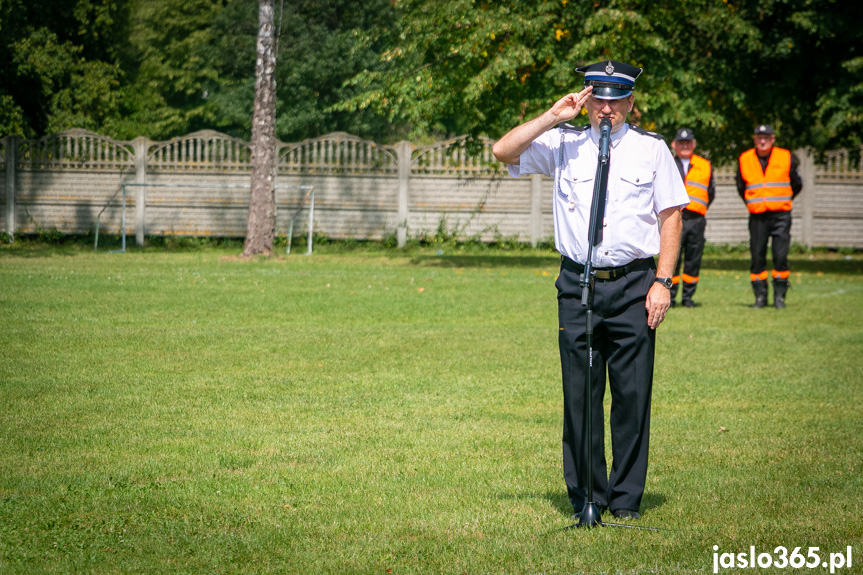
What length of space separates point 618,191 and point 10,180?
2409 centimetres

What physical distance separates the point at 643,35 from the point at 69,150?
15.1m

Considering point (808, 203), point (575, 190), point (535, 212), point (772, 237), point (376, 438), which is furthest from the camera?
point (808, 203)

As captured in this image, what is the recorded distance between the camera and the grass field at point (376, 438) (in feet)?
15.0

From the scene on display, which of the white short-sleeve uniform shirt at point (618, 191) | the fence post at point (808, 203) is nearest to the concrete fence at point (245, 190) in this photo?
the fence post at point (808, 203)

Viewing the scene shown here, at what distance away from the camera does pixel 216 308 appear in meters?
12.8

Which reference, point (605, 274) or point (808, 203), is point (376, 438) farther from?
point (808, 203)

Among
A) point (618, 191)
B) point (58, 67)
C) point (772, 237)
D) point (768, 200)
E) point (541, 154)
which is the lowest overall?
point (772, 237)

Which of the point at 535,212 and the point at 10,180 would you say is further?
the point at 535,212

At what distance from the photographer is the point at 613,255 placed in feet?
15.9

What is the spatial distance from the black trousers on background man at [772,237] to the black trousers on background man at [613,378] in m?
10.2

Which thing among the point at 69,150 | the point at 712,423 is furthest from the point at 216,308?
the point at 69,150

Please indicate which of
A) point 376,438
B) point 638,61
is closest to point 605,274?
point 376,438

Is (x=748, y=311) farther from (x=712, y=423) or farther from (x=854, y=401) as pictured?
(x=712, y=423)

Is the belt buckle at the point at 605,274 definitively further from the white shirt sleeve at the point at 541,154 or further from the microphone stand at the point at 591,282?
the white shirt sleeve at the point at 541,154
